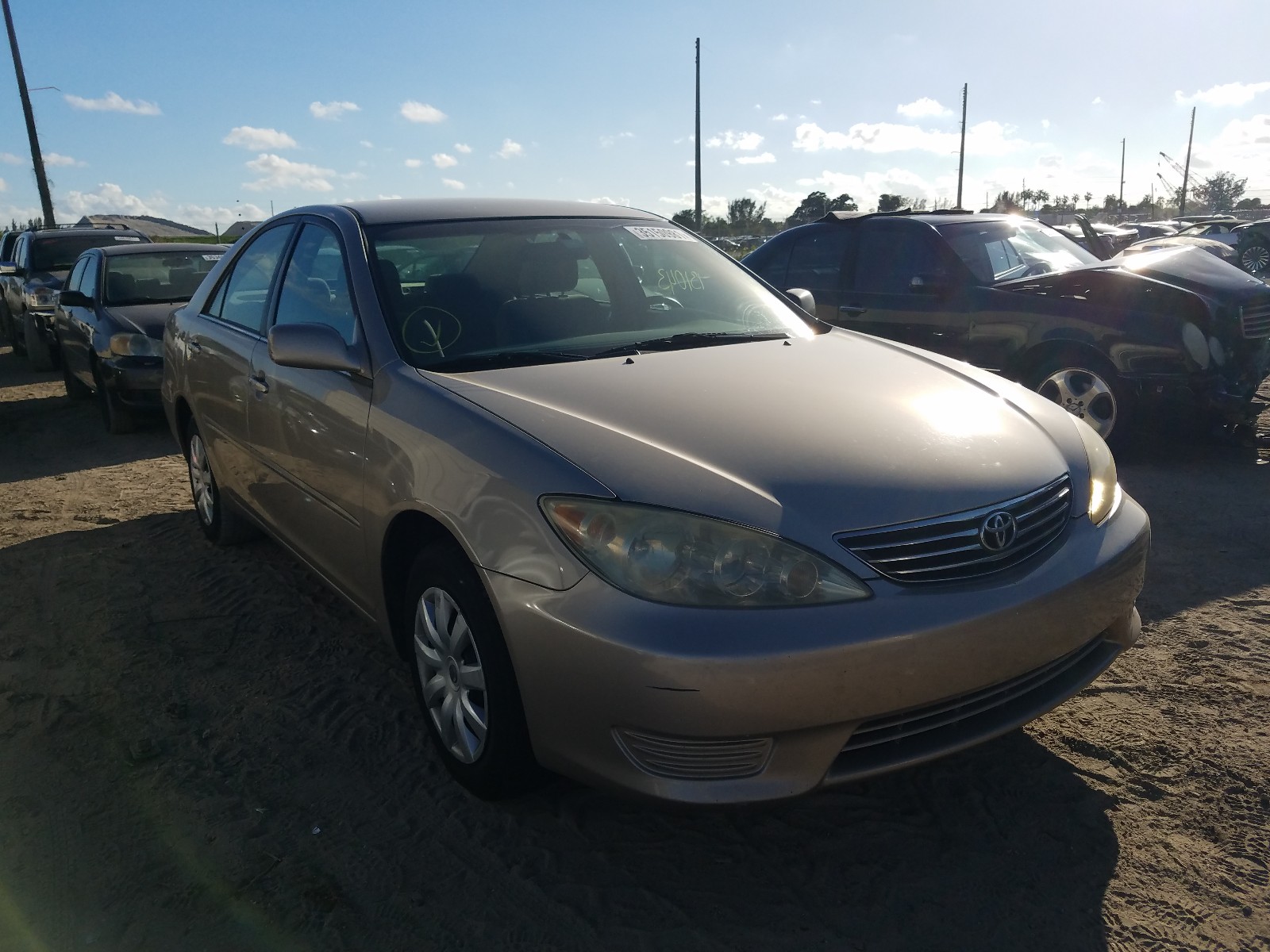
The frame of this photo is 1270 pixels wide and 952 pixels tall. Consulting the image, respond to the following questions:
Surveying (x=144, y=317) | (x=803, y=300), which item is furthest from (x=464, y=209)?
(x=144, y=317)

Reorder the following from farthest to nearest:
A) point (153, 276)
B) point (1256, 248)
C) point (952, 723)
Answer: point (1256, 248)
point (153, 276)
point (952, 723)

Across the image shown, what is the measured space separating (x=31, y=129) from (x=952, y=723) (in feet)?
91.7

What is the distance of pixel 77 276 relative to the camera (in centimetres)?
974

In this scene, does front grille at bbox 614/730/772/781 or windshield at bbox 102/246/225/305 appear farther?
windshield at bbox 102/246/225/305

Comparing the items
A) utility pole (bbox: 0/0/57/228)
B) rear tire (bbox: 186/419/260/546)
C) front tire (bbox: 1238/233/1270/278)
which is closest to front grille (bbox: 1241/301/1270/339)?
rear tire (bbox: 186/419/260/546)

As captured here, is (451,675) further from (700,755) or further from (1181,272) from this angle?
(1181,272)

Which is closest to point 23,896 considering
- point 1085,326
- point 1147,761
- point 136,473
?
point 1147,761

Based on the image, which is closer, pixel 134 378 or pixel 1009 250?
pixel 1009 250

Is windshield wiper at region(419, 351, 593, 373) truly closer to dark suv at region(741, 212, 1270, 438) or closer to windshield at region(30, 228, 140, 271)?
dark suv at region(741, 212, 1270, 438)

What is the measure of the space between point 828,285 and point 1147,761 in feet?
16.2

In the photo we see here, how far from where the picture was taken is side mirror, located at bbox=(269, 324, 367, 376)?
3.02 m

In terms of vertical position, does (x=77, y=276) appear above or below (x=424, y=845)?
above

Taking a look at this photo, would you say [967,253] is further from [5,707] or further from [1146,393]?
[5,707]

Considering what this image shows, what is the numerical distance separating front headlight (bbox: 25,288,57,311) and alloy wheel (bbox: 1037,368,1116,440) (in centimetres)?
1133
